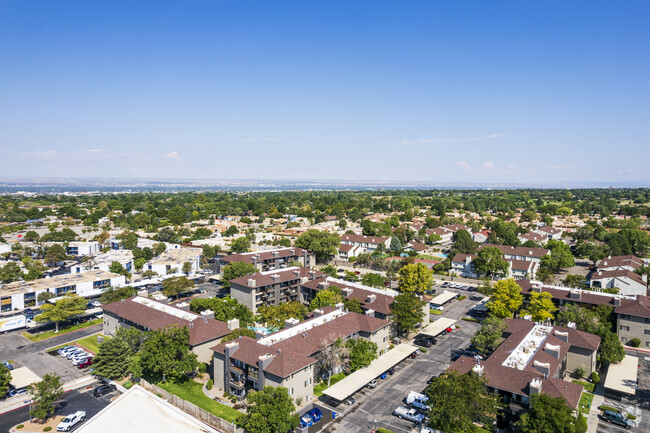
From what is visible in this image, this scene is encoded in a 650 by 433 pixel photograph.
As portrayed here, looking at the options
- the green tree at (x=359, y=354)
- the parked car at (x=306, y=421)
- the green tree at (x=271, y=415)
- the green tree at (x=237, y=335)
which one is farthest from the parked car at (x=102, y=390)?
the green tree at (x=359, y=354)

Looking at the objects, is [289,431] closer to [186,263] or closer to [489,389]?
[489,389]

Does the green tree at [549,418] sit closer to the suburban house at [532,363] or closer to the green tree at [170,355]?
the suburban house at [532,363]

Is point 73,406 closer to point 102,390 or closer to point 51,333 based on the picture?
point 102,390

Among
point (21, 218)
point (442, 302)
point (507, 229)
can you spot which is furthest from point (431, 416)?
point (21, 218)

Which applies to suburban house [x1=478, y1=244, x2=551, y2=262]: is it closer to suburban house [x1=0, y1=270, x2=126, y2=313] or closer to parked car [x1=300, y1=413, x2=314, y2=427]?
parked car [x1=300, y1=413, x2=314, y2=427]

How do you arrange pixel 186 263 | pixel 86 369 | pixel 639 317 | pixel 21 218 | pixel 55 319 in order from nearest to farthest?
pixel 86 369 < pixel 639 317 < pixel 55 319 < pixel 186 263 < pixel 21 218

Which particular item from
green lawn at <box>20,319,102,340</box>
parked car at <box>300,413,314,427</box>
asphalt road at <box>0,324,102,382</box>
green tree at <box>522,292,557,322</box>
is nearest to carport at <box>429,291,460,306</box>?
green tree at <box>522,292,557,322</box>
